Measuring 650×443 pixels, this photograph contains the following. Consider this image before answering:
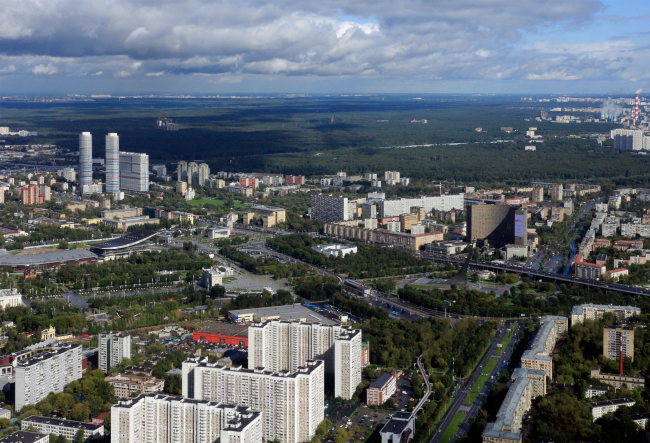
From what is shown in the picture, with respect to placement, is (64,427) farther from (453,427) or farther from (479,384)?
(479,384)

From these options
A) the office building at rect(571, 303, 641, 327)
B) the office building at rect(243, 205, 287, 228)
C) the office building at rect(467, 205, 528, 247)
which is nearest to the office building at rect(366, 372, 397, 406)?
the office building at rect(571, 303, 641, 327)

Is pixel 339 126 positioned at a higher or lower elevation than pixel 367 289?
higher

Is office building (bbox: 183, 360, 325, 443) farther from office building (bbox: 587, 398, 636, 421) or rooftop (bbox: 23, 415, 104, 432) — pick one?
office building (bbox: 587, 398, 636, 421)

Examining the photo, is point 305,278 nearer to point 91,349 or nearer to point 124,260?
point 124,260

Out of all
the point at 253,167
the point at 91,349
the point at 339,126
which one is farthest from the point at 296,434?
the point at 339,126

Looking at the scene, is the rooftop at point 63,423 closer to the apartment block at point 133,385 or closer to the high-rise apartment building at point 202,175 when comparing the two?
the apartment block at point 133,385

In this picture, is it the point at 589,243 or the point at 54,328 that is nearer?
the point at 54,328

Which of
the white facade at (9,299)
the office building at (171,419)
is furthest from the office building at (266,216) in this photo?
the office building at (171,419)
